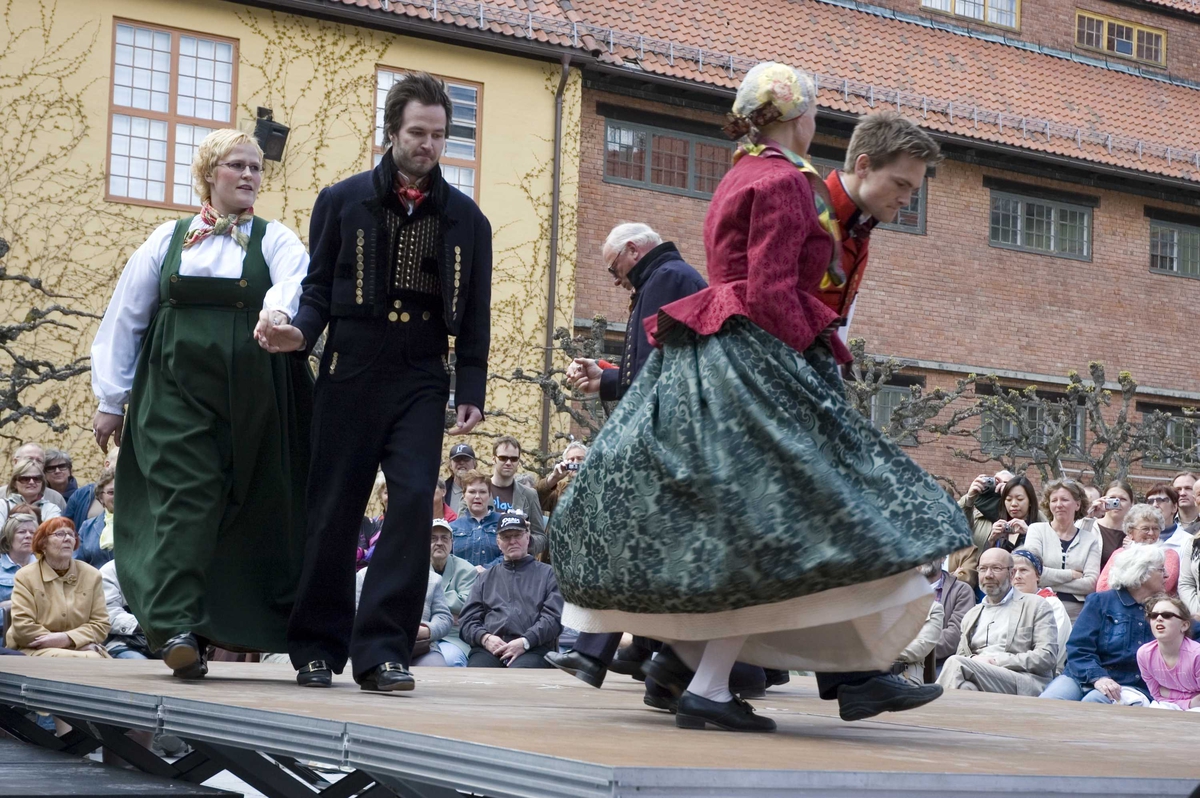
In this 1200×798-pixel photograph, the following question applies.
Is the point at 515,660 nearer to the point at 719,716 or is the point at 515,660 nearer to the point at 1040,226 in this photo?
the point at 719,716

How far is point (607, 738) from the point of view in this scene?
3469mm

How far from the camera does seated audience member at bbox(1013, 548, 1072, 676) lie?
31.1 ft

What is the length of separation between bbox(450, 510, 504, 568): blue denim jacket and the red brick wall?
59.3 feet

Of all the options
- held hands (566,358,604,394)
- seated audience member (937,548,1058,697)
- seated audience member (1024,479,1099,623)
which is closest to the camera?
held hands (566,358,604,394)

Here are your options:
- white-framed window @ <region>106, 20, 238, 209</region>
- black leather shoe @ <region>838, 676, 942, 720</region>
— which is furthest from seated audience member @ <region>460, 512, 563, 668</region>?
white-framed window @ <region>106, 20, 238, 209</region>

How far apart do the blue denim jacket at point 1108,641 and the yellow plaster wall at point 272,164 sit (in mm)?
11995

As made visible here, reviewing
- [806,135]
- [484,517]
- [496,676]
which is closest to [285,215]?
[484,517]

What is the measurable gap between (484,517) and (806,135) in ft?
25.5

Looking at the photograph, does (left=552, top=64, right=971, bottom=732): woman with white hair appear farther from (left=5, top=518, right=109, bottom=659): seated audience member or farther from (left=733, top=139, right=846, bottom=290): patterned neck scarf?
(left=5, top=518, right=109, bottom=659): seated audience member

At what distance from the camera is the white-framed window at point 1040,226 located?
25969mm

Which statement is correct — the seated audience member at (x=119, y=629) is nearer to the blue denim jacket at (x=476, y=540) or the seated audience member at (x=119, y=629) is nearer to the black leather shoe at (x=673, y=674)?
the blue denim jacket at (x=476, y=540)

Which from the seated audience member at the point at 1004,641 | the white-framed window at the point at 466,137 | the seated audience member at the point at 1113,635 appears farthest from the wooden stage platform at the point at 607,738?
the white-framed window at the point at 466,137

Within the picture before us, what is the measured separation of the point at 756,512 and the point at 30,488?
29.8ft

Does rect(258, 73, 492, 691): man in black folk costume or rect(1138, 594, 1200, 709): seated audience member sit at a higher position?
rect(258, 73, 492, 691): man in black folk costume
